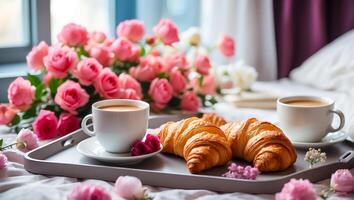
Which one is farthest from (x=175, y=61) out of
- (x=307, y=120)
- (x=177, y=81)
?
(x=307, y=120)

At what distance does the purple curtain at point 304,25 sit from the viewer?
7.18 ft

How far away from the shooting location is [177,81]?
167cm

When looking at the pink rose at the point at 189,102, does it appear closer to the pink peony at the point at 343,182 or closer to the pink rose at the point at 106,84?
the pink rose at the point at 106,84

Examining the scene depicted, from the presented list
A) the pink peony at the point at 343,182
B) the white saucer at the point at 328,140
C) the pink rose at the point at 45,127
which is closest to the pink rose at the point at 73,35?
the pink rose at the point at 45,127

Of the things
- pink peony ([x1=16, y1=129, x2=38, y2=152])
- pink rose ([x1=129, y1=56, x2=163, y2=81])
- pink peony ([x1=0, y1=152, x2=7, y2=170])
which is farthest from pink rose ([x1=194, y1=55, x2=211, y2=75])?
pink peony ([x1=0, y1=152, x2=7, y2=170])

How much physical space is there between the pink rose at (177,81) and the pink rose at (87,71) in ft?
0.79

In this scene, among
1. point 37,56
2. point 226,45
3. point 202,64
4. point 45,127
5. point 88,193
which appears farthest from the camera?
point 226,45

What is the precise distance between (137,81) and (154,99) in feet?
0.22

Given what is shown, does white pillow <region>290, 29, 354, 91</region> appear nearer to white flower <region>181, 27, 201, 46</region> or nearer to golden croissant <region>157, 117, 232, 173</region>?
white flower <region>181, 27, 201, 46</region>

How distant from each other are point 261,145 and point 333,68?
0.83 meters

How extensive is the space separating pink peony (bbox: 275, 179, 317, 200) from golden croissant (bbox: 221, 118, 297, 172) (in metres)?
0.12

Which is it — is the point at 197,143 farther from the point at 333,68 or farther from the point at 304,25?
the point at 304,25

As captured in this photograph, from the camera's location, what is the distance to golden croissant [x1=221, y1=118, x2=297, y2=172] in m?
1.12

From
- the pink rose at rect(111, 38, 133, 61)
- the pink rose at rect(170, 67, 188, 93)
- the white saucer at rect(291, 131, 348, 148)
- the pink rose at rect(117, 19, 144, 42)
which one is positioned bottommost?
the white saucer at rect(291, 131, 348, 148)
